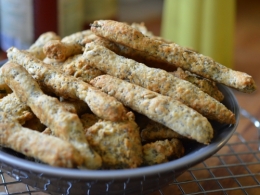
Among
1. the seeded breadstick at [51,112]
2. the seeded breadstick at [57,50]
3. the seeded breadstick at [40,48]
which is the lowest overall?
the seeded breadstick at [51,112]

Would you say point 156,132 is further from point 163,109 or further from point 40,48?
point 40,48

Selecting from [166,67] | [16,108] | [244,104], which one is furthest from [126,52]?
[244,104]

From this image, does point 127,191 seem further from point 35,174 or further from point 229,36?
point 229,36

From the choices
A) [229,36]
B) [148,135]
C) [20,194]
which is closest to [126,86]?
[148,135]

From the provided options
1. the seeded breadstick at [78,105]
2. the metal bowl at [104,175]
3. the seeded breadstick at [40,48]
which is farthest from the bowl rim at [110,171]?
the seeded breadstick at [40,48]

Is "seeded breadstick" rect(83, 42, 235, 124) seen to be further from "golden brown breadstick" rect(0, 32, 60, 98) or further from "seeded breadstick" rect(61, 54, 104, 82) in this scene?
"golden brown breadstick" rect(0, 32, 60, 98)

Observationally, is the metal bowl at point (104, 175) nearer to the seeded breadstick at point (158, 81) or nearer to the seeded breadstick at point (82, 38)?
the seeded breadstick at point (158, 81)
